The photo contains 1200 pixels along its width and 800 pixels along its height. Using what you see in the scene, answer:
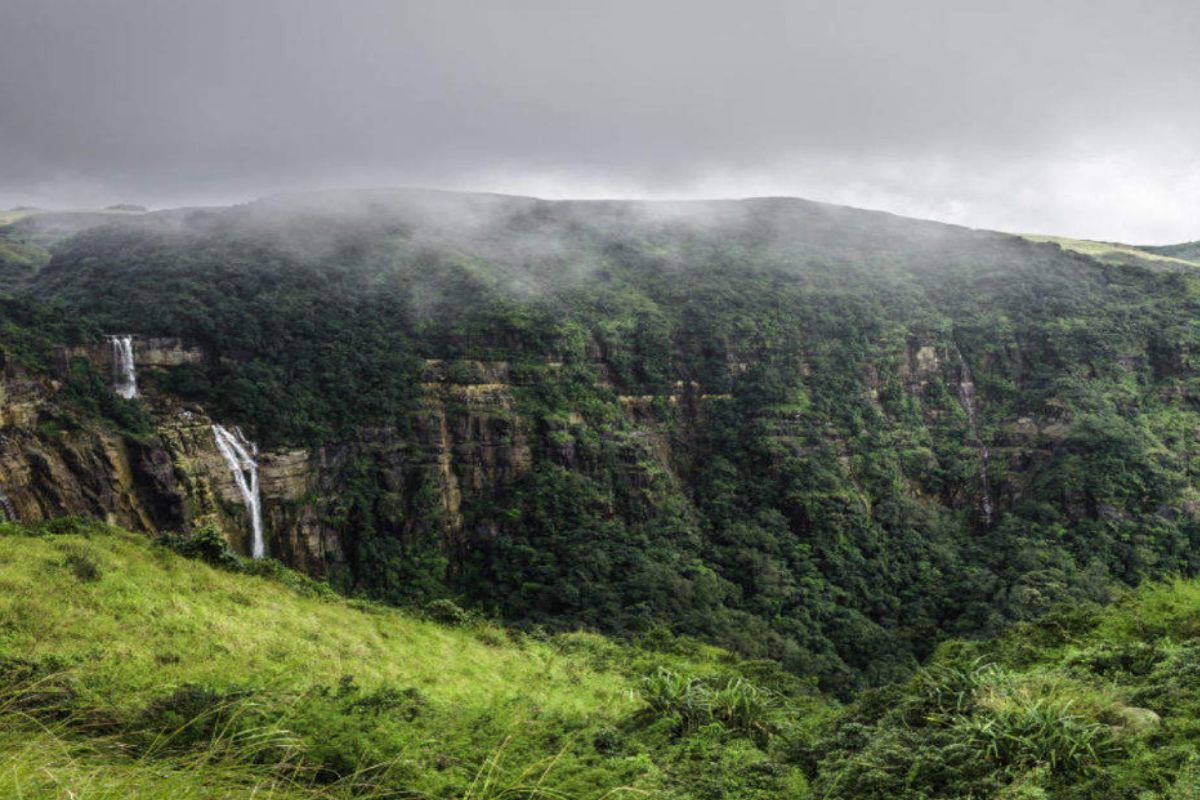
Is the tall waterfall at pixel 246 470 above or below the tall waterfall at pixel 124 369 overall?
below

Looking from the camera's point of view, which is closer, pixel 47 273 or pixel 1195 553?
pixel 1195 553

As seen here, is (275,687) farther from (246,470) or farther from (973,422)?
(973,422)

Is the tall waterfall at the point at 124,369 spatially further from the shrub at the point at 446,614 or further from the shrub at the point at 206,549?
the shrub at the point at 446,614

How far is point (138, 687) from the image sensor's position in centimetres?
1013

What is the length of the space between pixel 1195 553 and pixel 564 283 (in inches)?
2294

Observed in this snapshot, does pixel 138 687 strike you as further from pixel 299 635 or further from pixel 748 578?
pixel 748 578

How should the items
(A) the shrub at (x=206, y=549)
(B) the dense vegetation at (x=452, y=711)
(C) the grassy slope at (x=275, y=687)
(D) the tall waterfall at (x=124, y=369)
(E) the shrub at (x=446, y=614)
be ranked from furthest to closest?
1. (D) the tall waterfall at (x=124, y=369)
2. (E) the shrub at (x=446, y=614)
3. (A) the shrub at (x=206, y=549)
4. (C) the grassy slope at (x=275, y=687)
5. (B) the dense vegetation at (x=452, y=711)

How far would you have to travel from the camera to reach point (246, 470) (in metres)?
42.3

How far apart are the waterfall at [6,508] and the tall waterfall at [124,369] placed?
1443 centimetres

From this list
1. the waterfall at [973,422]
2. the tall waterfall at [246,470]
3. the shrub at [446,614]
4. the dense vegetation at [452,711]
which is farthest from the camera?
the waterfall at [973,422]

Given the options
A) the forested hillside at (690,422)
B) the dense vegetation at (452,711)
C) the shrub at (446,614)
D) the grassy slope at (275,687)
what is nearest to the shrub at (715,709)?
the dense vegetation at (452,711)

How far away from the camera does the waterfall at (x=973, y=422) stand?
56250 mm

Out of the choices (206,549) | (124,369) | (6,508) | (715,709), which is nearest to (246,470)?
(124,369)

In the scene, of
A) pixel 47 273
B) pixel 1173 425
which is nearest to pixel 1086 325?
A: pixel 1173 425
